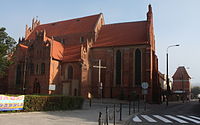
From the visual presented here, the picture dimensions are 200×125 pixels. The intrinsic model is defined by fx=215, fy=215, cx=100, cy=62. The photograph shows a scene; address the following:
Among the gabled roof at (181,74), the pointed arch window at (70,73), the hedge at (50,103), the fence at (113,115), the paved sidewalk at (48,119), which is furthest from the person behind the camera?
the gabled roof at (181,74)

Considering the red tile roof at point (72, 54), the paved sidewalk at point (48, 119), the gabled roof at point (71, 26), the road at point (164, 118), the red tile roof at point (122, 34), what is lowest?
the road at point (164, 118)

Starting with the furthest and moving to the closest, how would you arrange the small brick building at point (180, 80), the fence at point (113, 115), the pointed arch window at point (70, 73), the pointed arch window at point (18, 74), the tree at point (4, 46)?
the small brick building at point (180, 80) < the pointed arch window at point (18, 74) < the pointed arch window at point (70, 73) < the tree at point (4, 46) < the fence at point (113, 115)

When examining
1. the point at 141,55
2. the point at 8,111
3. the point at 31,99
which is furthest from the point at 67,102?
the point at 141,55

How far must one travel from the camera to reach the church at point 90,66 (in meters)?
40.5

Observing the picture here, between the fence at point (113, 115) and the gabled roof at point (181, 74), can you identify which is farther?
the gabled roof at point (181, 74)

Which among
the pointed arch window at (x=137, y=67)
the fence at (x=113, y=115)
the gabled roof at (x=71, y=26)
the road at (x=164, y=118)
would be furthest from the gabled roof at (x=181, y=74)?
the fence at (x=113, y=115)

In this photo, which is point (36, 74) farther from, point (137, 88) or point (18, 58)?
point (137, 88)

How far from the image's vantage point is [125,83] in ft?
135

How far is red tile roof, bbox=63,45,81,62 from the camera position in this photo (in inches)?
1683

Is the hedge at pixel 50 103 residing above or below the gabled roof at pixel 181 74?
below

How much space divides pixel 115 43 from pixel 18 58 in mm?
20020

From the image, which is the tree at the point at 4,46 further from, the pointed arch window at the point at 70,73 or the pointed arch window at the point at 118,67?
the pointed arch window at the point at 118,67

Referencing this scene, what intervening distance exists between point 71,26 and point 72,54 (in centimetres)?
1200

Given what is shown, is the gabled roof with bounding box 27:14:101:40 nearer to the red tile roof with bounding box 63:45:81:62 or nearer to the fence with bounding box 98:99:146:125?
the red tile roof with bounding box 63:45:81:62
